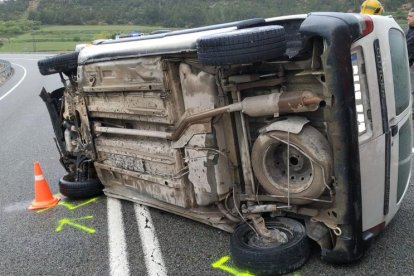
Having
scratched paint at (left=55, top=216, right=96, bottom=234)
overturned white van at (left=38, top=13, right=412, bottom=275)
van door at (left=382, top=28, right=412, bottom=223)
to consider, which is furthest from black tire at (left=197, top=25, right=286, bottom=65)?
scratched paint at (left=55, top=216, right=96, bottom=234)

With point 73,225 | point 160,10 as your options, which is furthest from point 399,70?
point 160,10

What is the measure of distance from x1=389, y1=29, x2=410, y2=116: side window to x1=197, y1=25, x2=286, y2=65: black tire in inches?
35.8

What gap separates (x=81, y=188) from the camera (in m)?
5.23

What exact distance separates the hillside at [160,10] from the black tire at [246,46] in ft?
51.3

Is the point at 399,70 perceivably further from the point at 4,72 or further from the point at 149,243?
the point at 4,72

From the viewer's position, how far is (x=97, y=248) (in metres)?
3.98

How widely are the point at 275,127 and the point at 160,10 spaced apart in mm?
62071

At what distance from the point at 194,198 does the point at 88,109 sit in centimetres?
178

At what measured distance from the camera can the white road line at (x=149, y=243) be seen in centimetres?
348


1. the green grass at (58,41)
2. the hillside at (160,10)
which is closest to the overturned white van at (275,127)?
the hillside at (160,10)

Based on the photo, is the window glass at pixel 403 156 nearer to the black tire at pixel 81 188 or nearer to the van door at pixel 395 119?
the van door at pixel 395 119

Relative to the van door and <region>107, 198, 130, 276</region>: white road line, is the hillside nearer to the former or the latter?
the van door

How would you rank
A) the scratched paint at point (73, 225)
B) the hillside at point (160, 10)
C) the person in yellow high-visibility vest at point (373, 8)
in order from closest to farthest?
1. the scratched paint at point (73, 225)
2. the person in yellow high-visibility vest at point (373, 8)
3. the hillside at point (160, 10)

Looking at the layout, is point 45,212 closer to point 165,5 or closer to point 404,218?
point 404,218
